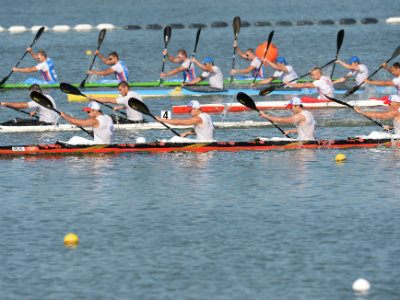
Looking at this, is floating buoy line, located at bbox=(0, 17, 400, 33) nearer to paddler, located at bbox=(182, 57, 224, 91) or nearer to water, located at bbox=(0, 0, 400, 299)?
paddler, located at bbox=(182, 57, 224, 91)

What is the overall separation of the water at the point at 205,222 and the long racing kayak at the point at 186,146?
206mm

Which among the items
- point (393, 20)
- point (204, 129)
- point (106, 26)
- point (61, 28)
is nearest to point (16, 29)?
point (61, 28)

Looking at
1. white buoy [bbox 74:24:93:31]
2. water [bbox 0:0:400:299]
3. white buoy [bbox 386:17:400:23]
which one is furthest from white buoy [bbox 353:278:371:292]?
white buoy [bbox 386:17:400:23]

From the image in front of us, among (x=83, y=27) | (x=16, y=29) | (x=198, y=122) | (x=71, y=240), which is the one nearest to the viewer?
(x=71, y=240)

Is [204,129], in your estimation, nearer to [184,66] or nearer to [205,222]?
[205,222]

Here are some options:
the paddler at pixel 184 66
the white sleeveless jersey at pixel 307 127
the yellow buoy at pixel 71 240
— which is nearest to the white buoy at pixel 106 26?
the paddler at pixel 184 66

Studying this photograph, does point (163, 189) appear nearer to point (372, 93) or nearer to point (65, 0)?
point (372, 93)

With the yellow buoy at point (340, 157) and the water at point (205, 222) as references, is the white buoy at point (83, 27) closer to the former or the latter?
the water at point (205, 222)

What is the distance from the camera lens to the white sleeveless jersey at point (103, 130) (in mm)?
25766

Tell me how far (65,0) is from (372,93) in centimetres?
8469

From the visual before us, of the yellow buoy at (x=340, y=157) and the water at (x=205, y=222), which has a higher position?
the yellow buoy at (x=340, y=157)

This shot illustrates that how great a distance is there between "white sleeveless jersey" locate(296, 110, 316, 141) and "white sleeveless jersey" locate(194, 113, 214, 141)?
227 centimetres

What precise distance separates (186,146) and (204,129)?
2.12 feet

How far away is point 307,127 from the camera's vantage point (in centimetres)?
2603
